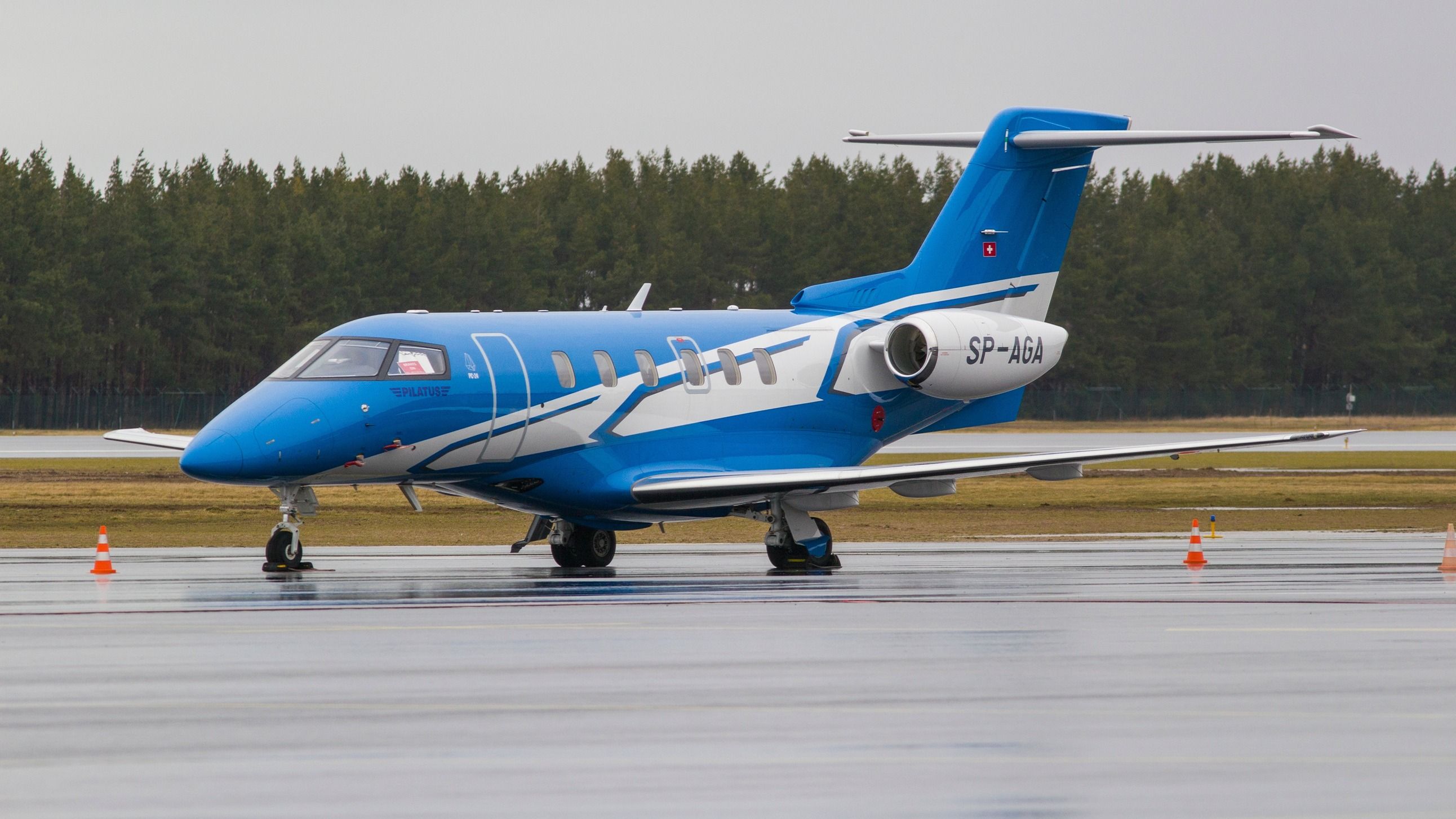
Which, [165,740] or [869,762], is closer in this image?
[869,762]

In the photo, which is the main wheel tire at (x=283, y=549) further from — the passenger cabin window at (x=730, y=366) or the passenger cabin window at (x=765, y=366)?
the passenger cabin window at (x=765, y=366)

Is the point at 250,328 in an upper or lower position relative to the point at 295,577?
upper

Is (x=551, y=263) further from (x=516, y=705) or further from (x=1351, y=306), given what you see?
(x=516, y=705)

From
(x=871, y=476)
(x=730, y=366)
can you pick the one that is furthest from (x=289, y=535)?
(x=871, y=476)

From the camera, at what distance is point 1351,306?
127 metres

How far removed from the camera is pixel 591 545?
24.5 m

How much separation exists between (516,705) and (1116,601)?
8472mm

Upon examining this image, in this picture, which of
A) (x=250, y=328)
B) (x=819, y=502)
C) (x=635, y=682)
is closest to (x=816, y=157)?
(x=250, y=328)

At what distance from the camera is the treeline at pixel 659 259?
103 meters

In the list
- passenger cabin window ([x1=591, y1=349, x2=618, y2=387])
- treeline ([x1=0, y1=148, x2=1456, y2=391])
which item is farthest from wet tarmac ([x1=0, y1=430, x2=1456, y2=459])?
passenger cabin window ([x1=591, y1=349, x2=618, y2=387])

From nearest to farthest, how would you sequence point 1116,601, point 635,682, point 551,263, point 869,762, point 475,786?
point 475,786, point 869,762, point 635,682, point 1116,601, point 551,263

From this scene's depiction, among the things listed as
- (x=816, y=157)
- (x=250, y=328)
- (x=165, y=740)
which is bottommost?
(x=165, y=740)

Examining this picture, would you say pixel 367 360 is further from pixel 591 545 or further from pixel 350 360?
pixel 591 545

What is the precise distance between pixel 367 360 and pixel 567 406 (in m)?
2.53
